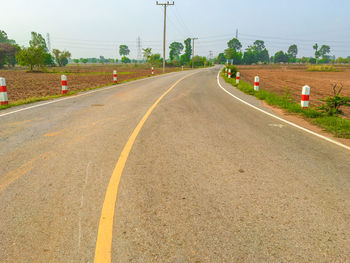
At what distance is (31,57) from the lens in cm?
4594

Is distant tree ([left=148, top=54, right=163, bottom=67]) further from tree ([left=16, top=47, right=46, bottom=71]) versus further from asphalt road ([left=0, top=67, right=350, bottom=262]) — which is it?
asphalt road ([left=0, top=67, right=350, bottom=262])

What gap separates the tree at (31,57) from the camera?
149ft

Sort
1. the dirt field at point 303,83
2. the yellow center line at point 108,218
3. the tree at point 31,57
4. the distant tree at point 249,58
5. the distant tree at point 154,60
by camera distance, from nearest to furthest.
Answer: the yellow center line at point 108,218 < the dirt field at point 303,83 < the tree at point 31,57 < the distant tree at point 154,60 < the distant tree at point 249,58

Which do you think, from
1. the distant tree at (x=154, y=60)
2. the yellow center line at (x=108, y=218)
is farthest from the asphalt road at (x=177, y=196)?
the distant tree at (x=154, y=60)

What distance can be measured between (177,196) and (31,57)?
5050 cm

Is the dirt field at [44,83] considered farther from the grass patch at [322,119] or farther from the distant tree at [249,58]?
the distant tree at [249,58]

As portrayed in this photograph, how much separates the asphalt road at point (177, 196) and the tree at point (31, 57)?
150ft

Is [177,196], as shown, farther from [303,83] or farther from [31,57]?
[31,57]

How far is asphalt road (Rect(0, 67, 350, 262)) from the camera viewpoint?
8.11 ft

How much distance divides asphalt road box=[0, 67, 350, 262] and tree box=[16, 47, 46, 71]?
45.7 metres

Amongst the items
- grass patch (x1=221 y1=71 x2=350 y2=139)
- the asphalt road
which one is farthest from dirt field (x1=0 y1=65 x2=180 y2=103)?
grass patch (x1=221 y1=71 x2=350 y2=139)

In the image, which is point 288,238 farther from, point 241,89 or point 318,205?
point 241,89

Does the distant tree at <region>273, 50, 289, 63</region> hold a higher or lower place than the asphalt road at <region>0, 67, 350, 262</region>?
higher

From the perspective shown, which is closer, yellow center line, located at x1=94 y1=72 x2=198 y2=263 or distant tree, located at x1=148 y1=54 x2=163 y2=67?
yellow center line, located at x1=94 y1=72 x2=198 y2=263
